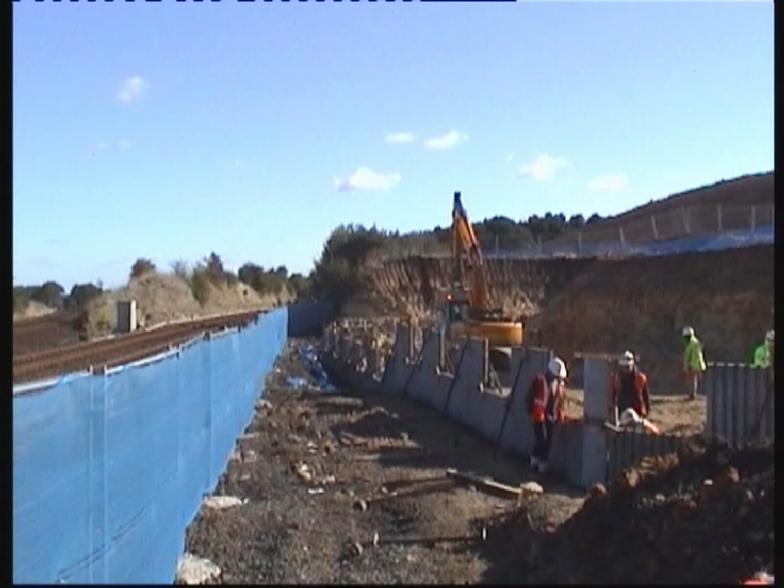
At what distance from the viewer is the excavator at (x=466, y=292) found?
3284 cm

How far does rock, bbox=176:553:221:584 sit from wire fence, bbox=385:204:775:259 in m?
35.9

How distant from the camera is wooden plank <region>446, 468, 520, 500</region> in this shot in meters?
14.4

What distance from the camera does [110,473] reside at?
7492mm

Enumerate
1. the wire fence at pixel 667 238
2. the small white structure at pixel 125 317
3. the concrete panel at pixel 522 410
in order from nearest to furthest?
the concrete panel at pixel 522 410
the wire fence at pixel 667 238
the small white structure at pixel 125 317

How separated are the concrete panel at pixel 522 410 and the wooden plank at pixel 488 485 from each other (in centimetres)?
233

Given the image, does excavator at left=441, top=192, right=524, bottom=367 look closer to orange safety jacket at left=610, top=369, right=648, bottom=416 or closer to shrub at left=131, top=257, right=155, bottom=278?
orange safety jacket at left=610, top=369, right=648, bottom=416

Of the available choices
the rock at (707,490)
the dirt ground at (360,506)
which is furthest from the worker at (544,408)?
the rock at (707,490)

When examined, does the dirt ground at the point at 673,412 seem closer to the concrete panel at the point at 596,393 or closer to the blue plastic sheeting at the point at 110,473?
the concrete panel at the point at 596,393

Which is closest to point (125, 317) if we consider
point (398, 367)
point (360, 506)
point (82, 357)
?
point (82, 357)

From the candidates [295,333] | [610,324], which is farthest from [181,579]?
[295,333]

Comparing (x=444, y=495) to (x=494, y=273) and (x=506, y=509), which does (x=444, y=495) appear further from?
(x=494, y=273)

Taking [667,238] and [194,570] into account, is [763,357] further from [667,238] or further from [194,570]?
[667,238]

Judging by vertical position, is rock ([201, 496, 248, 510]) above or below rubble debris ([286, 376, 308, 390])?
below

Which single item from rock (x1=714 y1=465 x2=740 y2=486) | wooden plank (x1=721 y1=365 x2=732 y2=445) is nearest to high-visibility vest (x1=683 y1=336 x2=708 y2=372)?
wooden plank (x1=721 y1=365 x2=732 y2=445)
